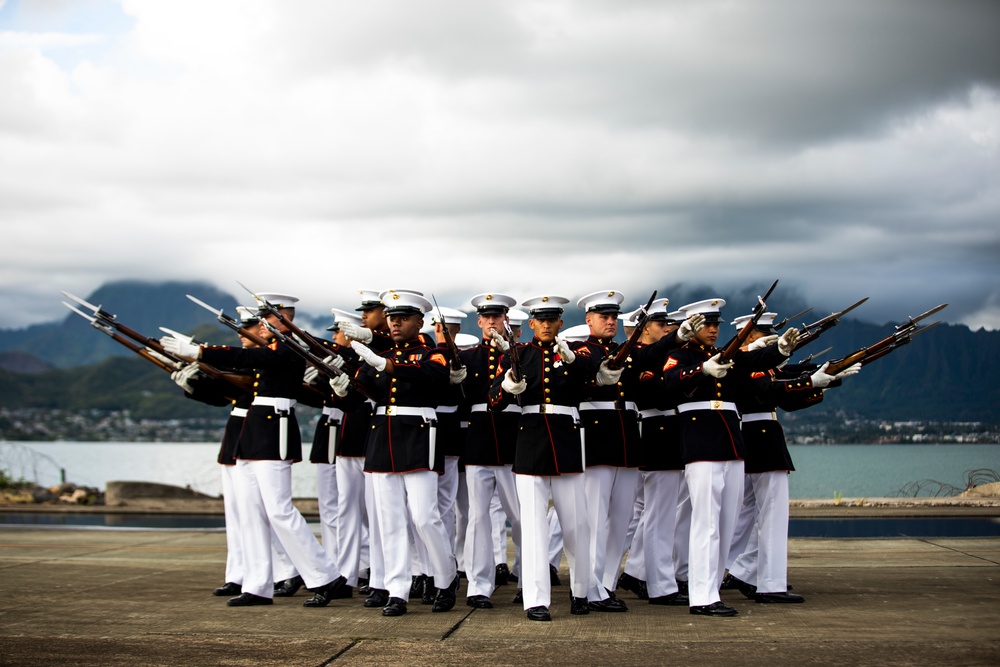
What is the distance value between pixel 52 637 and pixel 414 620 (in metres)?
2.42

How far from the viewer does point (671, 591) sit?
838 centimetres

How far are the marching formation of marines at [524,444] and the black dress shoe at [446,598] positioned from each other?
2cm

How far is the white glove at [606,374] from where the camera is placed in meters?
7.63

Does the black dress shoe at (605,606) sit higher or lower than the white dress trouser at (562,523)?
lower

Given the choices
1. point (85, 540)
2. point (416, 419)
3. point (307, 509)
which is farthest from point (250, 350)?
point (307, 509)

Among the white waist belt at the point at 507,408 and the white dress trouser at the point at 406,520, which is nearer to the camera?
the white dress trouser at the point at 406,520

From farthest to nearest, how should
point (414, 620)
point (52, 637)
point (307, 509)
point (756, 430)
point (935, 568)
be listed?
point (307, 509) → point (935, 568) → point (756, 430) → point (414, 620) → point (52, 637)

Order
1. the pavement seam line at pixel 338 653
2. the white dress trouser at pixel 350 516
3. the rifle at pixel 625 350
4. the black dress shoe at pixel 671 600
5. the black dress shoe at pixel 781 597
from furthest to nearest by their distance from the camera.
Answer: the white dress trouser at pixel 350 516 < the black dress shoe at pixel 671 600 < the black dress shoe at pixel 781 597 < the rifle at pixel 625 350 < the pavement seam line at pixel 338 653

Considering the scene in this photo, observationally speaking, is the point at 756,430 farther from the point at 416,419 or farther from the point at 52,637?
the point at 52,637

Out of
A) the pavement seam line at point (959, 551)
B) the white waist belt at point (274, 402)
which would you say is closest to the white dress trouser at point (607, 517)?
the white waist belt at point (274, 402)

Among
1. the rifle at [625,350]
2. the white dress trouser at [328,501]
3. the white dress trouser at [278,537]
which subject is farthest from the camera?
the white dress trouser at [328,501]

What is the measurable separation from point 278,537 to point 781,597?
3.98m

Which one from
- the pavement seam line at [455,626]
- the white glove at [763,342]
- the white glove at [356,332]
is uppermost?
the white glove at [356,332]

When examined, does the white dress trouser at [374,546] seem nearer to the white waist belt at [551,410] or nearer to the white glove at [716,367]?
the white waist belt at [551,410]
